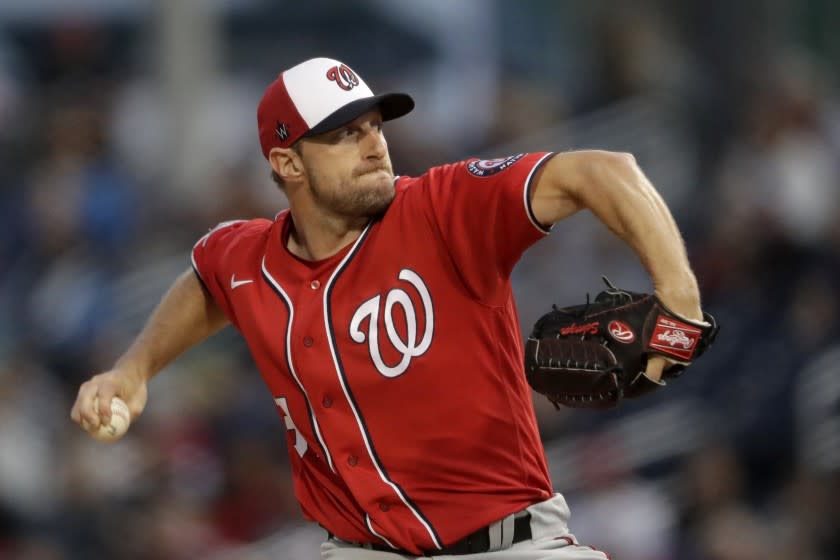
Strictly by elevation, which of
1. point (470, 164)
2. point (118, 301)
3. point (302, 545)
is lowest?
point (302, 545)

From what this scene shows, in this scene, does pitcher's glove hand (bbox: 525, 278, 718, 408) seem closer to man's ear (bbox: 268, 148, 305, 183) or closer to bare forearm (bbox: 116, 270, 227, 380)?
man's ear (bbox: 268, 148, 305, 183)

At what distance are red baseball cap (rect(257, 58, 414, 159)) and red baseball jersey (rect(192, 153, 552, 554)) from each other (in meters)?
0.29

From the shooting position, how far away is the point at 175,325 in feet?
16.0

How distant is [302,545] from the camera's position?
7.97m

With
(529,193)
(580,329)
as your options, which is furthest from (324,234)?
(580,329)

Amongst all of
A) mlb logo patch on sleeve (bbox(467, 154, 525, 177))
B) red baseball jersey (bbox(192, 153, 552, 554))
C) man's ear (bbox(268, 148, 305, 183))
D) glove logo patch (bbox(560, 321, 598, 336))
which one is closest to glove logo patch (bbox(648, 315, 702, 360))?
glove logo patch (bbox(560, 321, 598, 336))

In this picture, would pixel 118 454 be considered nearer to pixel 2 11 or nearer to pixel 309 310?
pixel 309 310

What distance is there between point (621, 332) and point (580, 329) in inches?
6.2

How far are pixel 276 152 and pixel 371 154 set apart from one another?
36 cm

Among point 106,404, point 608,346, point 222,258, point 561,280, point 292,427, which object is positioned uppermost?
point 222,258

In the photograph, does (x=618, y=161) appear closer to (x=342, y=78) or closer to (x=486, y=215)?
(x=486, y=215)

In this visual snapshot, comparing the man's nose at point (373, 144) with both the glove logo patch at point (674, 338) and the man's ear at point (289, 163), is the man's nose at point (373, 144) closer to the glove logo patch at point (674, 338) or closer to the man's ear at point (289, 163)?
the man's ear at point (289, 163)

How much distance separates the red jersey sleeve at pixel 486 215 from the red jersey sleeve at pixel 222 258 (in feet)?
2.71

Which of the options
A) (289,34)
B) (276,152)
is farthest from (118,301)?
(289,34)
